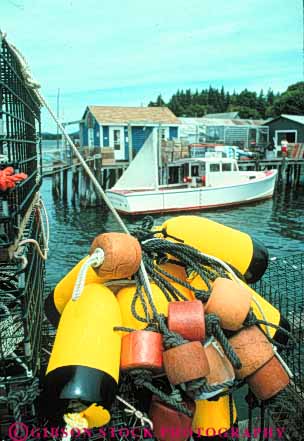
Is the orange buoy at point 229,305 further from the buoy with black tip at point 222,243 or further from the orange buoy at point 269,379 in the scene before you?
the buoy with black tip at point 222,243

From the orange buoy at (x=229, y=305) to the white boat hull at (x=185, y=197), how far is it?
59.4 ft

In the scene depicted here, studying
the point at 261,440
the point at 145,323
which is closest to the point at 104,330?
the point at 145,323

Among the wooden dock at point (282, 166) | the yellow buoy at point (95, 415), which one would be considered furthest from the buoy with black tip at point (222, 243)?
the wooden dock at point (282, 166)

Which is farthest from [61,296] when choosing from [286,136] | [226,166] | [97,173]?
[286,136]

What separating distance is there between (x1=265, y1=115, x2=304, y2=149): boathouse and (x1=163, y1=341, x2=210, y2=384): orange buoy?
44458mm

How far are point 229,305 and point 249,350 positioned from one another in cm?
29

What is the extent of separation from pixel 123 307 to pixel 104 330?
1.14ft

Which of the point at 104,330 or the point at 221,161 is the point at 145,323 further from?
the point at 221,161

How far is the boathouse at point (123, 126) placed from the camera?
112 ft

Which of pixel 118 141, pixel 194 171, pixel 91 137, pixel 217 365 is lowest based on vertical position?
pixel 217 365

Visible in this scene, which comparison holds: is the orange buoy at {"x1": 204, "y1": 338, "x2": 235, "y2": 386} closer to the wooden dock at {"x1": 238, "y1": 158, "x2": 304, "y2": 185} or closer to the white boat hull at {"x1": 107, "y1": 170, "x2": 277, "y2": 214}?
the white boat hull at {"x1": 107, "y1": 170, "x2": 277, "y2": 214}

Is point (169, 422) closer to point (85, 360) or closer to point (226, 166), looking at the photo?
point (85, 360)

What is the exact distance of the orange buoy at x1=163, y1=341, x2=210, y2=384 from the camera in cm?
201

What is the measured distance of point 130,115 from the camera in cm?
3541
